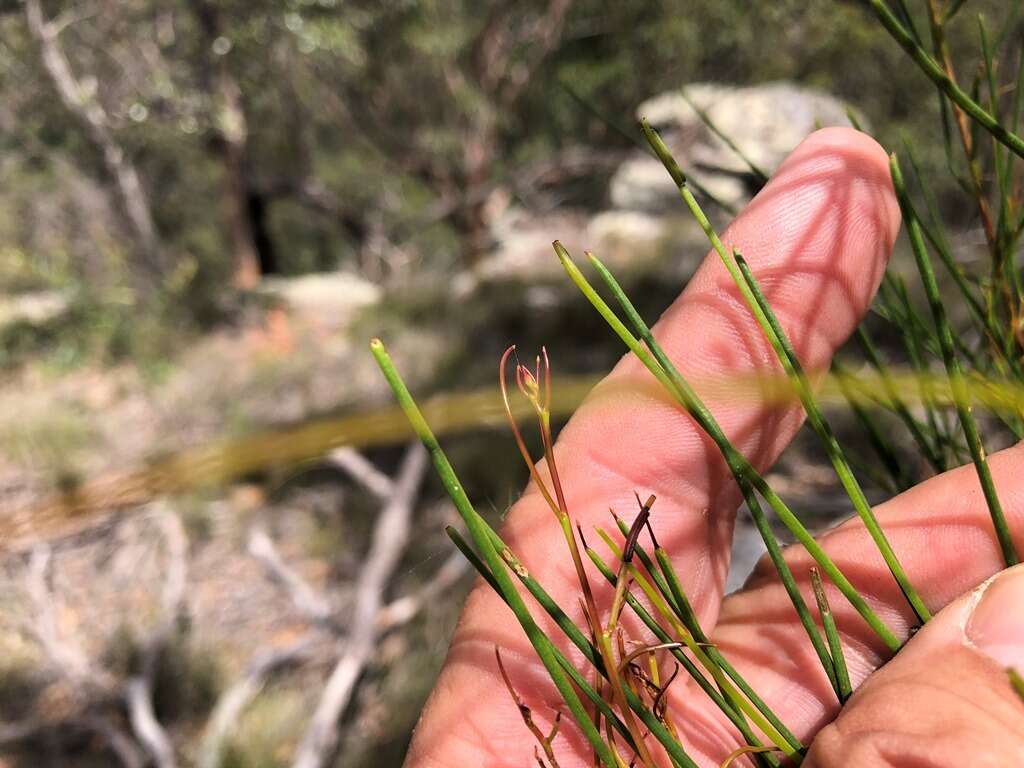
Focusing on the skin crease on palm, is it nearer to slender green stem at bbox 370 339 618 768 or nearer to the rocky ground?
the rocky ground

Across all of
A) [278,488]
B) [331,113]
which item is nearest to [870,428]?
[278,488]

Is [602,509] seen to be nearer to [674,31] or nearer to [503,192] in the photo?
[503,192]

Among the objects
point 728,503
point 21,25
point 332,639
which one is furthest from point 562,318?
point 21,25

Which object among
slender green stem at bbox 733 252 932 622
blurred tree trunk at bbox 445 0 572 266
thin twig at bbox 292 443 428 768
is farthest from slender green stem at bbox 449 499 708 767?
blurred tree trunk at bbox 445 0 572 266

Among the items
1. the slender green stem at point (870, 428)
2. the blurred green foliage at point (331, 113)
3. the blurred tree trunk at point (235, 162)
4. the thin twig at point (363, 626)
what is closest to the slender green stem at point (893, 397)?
the slender green stem at point (870, 428)

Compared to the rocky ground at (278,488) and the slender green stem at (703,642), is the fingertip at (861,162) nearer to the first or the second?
the rocky ground at (278,488)

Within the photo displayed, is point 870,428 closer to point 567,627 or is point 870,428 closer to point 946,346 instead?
point 946,346
